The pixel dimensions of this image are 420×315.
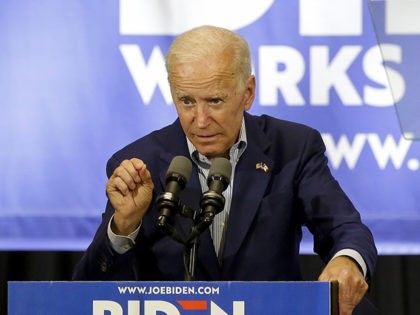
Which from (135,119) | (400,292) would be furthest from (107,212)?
(400,292)

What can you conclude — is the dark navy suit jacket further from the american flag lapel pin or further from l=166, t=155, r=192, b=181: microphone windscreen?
l=166, t=155, r=192, b=181: microphone windscreen

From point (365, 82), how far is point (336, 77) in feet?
0.37

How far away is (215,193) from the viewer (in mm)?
2213

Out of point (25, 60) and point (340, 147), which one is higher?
point (25, 60)

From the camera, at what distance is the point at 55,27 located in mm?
3861

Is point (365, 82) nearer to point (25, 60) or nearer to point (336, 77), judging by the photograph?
point (336, 77)

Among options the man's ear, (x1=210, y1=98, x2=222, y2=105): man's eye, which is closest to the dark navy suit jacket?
the man's ear

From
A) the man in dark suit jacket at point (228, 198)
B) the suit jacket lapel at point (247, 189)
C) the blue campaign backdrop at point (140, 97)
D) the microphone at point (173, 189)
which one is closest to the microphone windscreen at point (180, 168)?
the microphone at point (173, 189)

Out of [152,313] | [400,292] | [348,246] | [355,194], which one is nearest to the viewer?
[152,313]

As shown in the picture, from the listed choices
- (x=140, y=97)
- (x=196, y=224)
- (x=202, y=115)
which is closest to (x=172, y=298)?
(x=196, y=224)

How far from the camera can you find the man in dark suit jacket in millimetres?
2621

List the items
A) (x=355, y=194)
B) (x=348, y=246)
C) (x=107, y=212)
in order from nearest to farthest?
(x=348, y=246), (x=107, y=212), (x=355, y=194)

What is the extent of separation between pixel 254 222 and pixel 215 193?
586 millimetres

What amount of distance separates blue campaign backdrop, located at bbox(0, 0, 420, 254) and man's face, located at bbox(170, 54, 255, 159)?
3.35 ft
